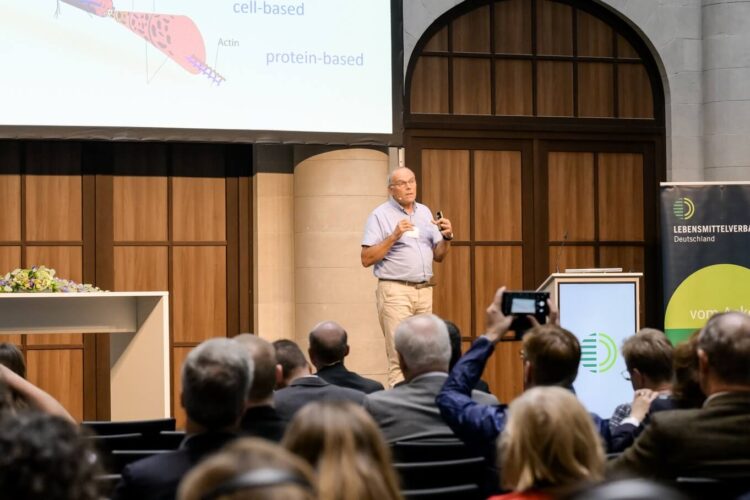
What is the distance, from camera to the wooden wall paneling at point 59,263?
8.39m

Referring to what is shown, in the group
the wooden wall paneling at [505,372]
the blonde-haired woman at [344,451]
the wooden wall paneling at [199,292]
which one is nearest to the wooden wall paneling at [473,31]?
the wooden wall paneling at [505,372]

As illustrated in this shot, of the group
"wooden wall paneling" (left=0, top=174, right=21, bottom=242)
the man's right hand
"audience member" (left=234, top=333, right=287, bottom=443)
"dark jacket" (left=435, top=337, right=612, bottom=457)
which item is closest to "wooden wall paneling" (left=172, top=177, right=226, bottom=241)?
"wooden wall paneling" (left=0, top=174, right=21, bottom=242)

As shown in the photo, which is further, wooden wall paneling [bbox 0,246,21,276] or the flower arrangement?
wooden wall paneling [bbox 0,246,21,276]

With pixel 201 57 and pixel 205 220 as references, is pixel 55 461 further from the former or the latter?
pixel 205 220

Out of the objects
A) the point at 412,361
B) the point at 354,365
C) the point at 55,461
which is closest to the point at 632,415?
the point at 412,361

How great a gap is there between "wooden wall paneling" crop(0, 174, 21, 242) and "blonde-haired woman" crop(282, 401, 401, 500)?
697 centimetres

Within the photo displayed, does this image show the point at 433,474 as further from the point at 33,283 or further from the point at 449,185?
the point at 449,185

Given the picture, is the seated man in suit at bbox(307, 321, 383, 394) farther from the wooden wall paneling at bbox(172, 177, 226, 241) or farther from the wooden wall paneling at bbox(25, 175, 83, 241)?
the wooden wall paneling at bbox(25, 175, 83, 241)

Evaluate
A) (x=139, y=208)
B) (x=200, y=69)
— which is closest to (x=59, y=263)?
(x=139, y=208)

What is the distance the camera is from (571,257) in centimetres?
938

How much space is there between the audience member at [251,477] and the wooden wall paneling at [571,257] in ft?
27.4

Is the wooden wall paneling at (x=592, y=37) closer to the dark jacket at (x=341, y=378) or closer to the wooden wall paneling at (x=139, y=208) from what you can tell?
the wooden wall paneling at (x=139, y=208)

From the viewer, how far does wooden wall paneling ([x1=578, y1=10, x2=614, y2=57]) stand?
9453mm

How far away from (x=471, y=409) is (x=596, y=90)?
6.66 m
